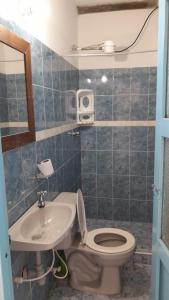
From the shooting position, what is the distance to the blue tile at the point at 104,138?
3176mm

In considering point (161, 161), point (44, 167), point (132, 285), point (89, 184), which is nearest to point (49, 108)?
point (44, 167)

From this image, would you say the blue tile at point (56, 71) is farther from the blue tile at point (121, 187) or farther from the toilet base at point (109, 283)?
the toilet base at point (109, 283)

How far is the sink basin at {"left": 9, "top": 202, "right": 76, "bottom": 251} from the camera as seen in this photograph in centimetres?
133

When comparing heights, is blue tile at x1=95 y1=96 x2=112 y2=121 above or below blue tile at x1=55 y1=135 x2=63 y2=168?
above

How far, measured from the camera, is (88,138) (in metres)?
3.23

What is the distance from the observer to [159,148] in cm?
137

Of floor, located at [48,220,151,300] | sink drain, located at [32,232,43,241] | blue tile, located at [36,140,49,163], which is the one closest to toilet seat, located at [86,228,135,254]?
floor, located at [48,220,151,300]

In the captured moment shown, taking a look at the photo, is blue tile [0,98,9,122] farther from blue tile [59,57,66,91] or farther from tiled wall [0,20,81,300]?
blue tile [59,57,66,91]

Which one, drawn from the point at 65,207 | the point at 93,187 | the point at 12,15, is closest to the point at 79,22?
the point at 12,15

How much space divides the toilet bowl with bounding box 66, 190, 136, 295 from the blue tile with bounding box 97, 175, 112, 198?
1.06m

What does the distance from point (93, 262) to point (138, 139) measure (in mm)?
1548

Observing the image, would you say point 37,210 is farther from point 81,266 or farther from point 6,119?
point 81,266

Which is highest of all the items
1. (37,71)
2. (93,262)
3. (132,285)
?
(37,71)

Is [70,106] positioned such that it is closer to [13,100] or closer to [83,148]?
[83,148]
